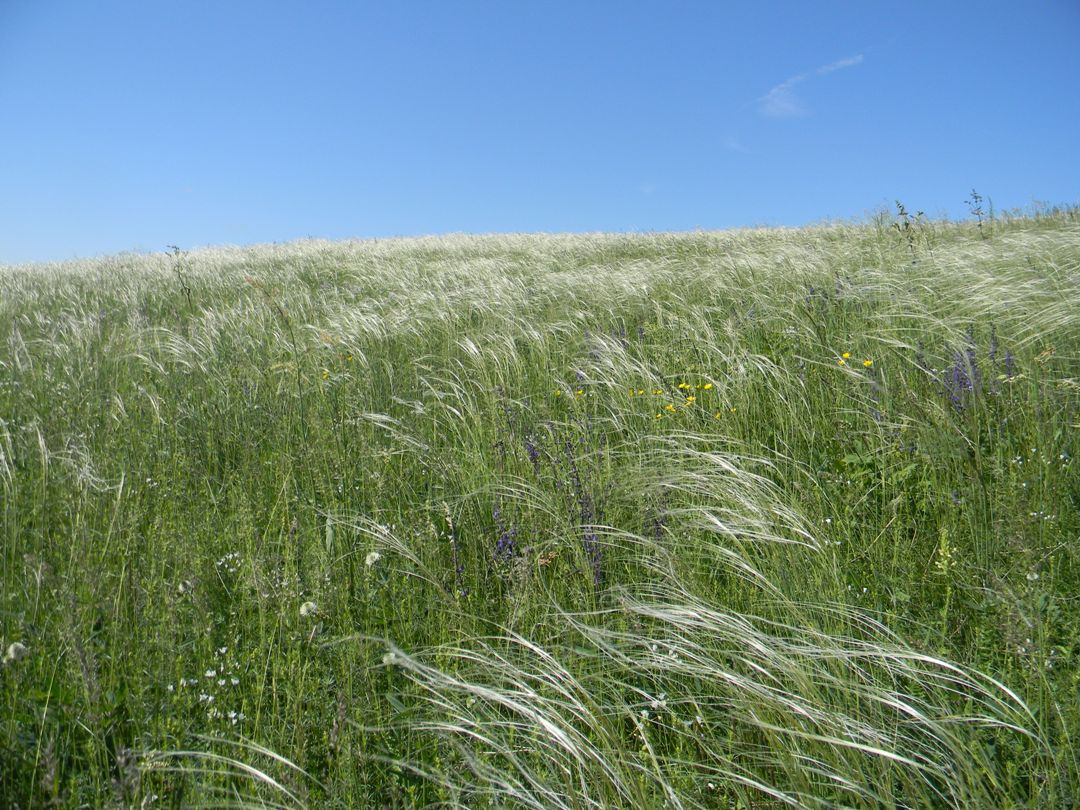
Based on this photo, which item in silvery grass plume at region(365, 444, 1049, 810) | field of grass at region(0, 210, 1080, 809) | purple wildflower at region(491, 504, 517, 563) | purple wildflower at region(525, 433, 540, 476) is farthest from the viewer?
purple wildflower at region(525, 433, 540, 476)

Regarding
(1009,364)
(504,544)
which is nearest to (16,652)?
(504,544)

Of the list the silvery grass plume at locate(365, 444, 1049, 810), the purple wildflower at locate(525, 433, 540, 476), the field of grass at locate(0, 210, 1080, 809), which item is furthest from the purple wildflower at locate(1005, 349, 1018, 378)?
the purple wildflower at locate(525, 433, 540, 476)

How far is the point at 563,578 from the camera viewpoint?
5.48 ft

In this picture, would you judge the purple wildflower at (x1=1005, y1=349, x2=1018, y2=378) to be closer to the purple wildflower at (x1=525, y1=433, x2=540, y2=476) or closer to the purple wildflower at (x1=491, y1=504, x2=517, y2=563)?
the purple wildflower at (x1=525, y1=433, x2=540, y2=476)

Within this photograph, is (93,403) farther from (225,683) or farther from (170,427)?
(225,683)

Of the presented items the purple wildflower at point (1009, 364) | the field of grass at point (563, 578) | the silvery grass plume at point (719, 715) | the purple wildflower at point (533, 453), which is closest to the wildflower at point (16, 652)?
the field of grass at point (563, 578)

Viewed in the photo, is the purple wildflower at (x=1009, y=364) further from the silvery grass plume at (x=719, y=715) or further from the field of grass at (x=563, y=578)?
the silvery grass plume at (x=719, y=715)

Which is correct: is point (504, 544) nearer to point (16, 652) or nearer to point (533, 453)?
point (533, 453)

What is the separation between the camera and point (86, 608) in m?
1.50

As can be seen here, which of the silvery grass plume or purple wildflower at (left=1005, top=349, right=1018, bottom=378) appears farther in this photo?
purple wildflower at (left=1005, top=349, right=1018, bottom=378)

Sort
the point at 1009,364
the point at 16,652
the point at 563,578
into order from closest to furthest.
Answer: the point at 16,652, the point at 563,578, the point at 1009,364

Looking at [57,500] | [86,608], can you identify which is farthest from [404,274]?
[86,608]

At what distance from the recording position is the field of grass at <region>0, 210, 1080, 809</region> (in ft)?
3.70

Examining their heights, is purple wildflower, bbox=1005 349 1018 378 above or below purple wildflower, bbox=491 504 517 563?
above
